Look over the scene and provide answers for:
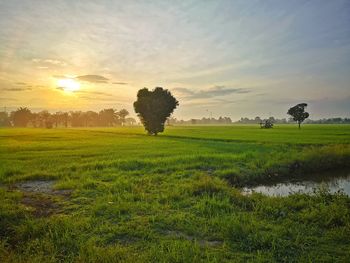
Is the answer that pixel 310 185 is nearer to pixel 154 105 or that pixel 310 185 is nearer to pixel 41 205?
pixel 41 205

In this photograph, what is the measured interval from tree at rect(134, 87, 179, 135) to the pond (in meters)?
47.7

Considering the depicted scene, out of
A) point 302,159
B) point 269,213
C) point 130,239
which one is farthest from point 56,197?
point 302,159

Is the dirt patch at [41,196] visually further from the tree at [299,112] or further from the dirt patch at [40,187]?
the tree at [299,112]

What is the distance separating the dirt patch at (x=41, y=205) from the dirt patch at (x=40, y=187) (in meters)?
0.88

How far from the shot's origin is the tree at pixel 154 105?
68.7m

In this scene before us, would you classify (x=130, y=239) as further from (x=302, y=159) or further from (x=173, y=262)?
(x=302, y=159)

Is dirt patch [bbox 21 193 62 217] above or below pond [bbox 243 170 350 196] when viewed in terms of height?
above

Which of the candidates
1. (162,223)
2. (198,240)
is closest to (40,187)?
(162,223)

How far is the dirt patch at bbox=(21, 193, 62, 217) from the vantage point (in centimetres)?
1256

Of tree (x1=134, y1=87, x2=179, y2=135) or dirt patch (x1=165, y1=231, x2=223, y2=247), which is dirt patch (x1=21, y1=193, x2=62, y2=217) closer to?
dirt patch (x1=165, y1=231, x2=223, y2=247)

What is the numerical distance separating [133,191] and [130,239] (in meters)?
5.95

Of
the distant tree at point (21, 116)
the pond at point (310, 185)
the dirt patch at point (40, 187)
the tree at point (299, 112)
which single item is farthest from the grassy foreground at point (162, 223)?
the distant tree at point (21, 116)

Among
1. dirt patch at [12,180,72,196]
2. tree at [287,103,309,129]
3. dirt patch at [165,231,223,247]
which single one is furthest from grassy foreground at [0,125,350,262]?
tree at [287,103,309,129]

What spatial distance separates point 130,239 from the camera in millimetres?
9812
